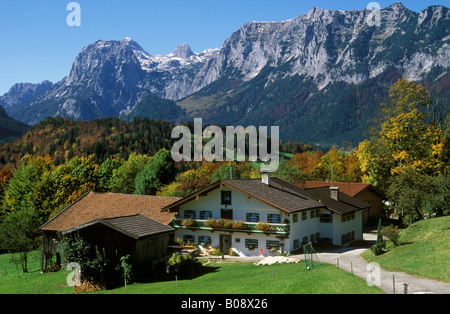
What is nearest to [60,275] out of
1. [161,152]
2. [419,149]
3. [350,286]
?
[350,286]

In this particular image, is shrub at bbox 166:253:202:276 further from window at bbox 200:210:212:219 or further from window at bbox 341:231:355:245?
window at bbox 341:231:355:245

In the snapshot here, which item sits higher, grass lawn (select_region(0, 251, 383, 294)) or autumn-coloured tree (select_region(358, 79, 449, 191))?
autumn-coloured tree (select_region(358, 79, 449, 191))

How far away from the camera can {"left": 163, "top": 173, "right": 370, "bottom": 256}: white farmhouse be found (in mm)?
40938

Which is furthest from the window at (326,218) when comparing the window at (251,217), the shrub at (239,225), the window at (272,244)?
the shrub at (239,225)

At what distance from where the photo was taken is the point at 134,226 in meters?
32.4

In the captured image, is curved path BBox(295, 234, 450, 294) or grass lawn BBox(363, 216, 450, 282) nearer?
curved path BBox(295, 234, 450, 294)

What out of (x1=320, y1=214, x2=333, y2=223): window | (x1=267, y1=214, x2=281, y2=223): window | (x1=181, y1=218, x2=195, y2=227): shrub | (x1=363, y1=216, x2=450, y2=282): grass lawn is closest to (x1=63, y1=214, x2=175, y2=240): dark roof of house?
(x1=181, y1=218, x2=195, y2=227): shrub

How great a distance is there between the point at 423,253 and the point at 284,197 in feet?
57.2

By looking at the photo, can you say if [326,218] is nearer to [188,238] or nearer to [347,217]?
[347,217]

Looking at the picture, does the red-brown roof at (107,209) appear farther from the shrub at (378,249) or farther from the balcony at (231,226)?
the shrub at (378,249)

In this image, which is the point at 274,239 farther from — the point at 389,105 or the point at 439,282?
the point at 389,105

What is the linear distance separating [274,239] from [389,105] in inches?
1099

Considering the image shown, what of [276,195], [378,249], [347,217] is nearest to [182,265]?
[276,195]

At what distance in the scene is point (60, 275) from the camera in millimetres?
37625
